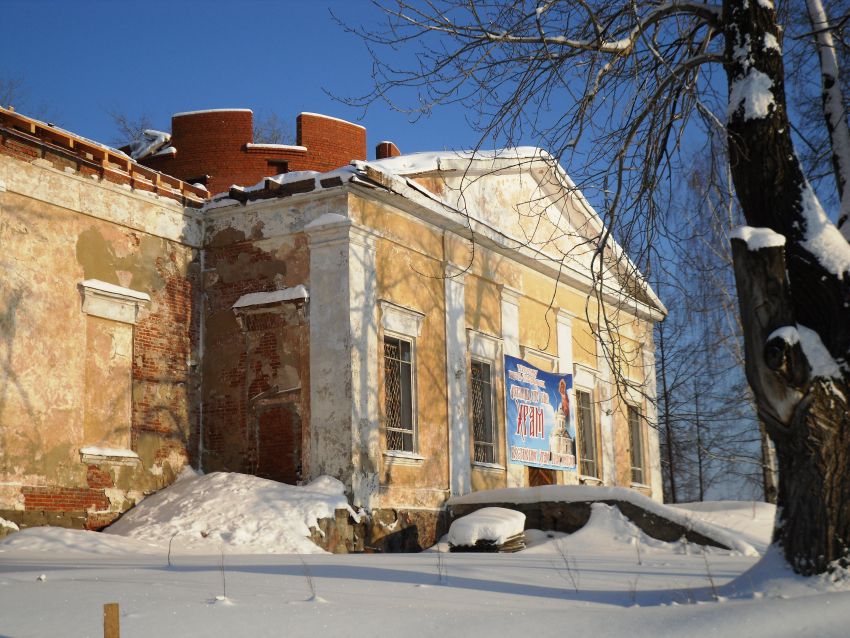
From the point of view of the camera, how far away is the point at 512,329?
62.8ft

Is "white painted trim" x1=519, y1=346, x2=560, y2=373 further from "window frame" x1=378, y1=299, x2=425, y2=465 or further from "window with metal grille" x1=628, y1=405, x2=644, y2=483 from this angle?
"window with metal grille" x1=628, y1=405, x2=644, y2=483

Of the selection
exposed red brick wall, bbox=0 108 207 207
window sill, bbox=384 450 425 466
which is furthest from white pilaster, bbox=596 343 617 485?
exposed red brick wall, bbox=0 108 207 207

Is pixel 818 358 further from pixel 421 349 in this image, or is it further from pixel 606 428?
pixel 606 428

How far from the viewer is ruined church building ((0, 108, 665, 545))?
43.0 ft

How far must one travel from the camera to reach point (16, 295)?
12867 mm

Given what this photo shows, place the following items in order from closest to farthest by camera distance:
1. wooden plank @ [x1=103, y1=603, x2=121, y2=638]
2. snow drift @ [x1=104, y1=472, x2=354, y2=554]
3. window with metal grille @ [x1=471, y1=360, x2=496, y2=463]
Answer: wooden plank @ [x1=103, y1=603, x2=121, y2=638]
snow drift @ [x1=104, y1=472, x2=354, y2=554]
window with metal grille @ [x1=471, y1=360, x2=496, y2=463]

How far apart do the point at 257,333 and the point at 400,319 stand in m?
2.26

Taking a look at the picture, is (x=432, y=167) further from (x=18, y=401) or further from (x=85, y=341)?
(x=18, y=401)

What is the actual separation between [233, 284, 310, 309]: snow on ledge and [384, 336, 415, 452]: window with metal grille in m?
1.62

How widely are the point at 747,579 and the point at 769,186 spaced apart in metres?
2.66

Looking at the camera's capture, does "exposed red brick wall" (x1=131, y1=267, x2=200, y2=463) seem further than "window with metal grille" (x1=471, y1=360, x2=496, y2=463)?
No

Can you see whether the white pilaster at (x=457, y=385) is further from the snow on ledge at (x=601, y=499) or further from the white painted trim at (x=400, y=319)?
the white painted trim at (x=400, y=319)

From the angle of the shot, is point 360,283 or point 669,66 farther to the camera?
point 360,283

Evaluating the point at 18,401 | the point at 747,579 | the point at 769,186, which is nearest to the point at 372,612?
the point at 747,579
